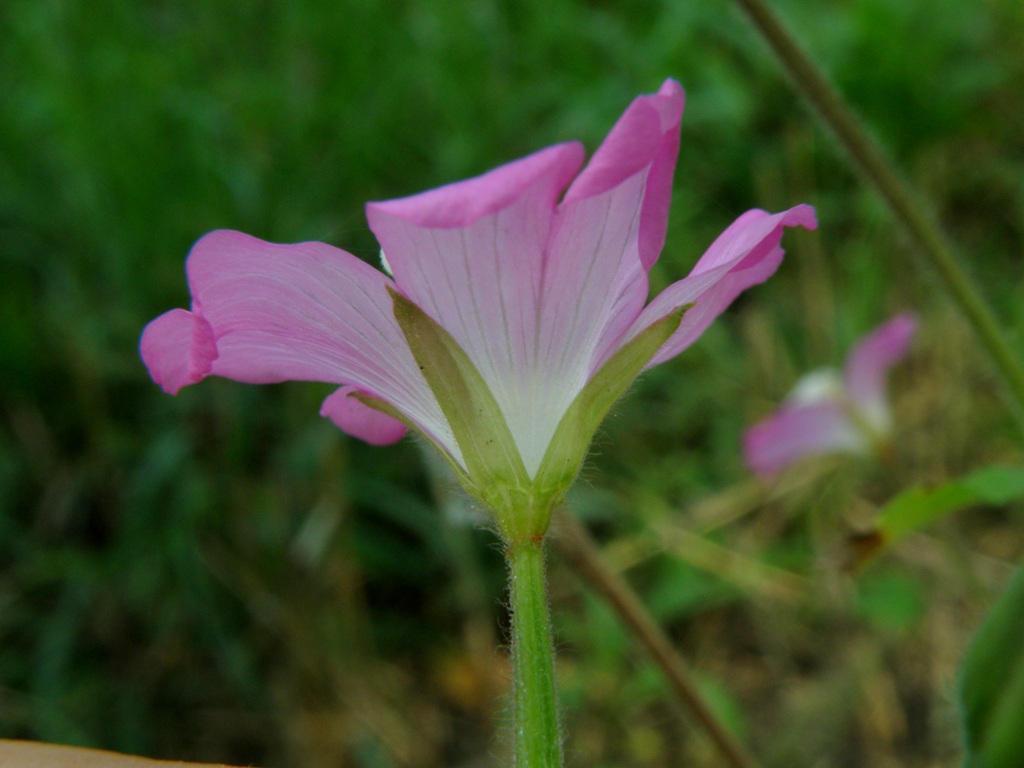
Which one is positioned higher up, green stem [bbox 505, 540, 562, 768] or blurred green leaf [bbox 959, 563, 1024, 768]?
blurred green leaf [bbox 959, 563, 1024, 768]

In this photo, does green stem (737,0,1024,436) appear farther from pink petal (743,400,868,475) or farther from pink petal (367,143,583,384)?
pink petal (743,400,868,475)

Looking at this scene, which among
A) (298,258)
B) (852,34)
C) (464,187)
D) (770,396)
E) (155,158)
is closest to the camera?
(464,187)

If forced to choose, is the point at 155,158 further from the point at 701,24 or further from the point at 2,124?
the point at 701,24

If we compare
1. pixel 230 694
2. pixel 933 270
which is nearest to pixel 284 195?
pixel 230 694

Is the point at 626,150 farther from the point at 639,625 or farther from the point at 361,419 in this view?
the point at 639,625

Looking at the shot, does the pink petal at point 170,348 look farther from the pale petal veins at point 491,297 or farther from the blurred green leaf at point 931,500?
the blurred green leaf at point 931,500

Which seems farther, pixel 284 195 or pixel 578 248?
pixel 284 195

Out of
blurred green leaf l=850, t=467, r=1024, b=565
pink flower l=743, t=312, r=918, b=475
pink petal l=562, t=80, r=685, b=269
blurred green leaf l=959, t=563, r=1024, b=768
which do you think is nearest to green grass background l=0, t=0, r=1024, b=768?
pink flower l=743, t=312, r=918, b=475
